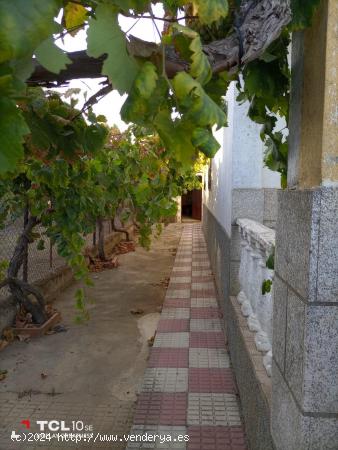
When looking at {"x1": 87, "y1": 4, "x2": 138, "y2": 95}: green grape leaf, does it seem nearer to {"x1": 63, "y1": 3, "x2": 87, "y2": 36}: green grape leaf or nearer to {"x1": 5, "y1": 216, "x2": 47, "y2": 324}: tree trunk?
{"x1": 63, "y1": 3, "x2": 87, "y2": 36}: green grape leaf

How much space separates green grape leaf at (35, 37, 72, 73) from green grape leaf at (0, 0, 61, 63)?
14 centimetres

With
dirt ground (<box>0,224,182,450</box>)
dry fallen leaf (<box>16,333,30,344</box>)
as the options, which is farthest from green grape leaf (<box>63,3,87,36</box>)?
dry fallen leaf (<box>16,333,30,344</box>)

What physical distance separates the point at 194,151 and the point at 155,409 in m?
2.94

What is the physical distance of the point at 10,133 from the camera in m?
0.72

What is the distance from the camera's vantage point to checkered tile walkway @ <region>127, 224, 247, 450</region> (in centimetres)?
315

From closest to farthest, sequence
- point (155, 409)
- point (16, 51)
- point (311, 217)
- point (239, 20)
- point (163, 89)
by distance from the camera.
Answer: point (16, 51) < point (163, 89) < point (239, 20) < point (311, 217) < point (155, 409)

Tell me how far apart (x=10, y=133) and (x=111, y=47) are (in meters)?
0.32

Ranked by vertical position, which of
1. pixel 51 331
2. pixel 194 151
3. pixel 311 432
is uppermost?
pixel 194 151

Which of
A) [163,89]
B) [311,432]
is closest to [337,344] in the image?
[311,432]

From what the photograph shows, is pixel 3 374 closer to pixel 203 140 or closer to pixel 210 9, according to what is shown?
pixel 203 140

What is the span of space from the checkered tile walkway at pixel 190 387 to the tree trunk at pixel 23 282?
1932 mm

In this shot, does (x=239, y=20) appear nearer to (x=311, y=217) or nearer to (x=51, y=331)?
(x=311, y=217)

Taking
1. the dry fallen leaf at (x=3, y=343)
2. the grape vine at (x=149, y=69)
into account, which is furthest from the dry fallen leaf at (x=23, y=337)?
the grape vine at (x=149, y=69)

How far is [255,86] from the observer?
6.11ft
